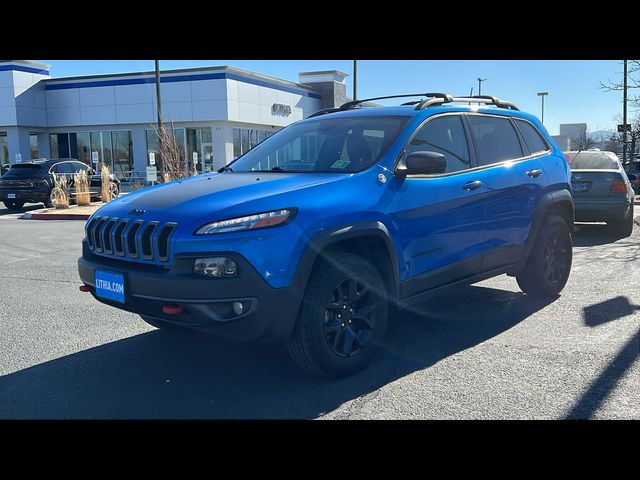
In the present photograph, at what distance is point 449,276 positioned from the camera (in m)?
4.65

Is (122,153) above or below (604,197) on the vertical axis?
above

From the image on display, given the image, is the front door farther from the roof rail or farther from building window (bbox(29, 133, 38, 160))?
building window (bbox(29, 133, 38, 160))

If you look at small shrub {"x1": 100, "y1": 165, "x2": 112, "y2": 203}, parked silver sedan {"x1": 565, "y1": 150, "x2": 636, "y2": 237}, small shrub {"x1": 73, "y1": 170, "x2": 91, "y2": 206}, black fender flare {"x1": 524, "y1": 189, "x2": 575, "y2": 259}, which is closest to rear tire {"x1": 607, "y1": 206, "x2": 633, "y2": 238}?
parked silver sedan {"x1": 565, "y1": 150, "x2": 636, "y2": 237}

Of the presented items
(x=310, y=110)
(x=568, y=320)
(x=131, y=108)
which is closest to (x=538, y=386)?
(x=568, y=320)

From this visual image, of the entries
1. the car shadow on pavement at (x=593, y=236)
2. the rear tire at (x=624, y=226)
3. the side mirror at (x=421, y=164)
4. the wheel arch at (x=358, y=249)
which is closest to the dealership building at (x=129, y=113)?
the car shadow on pavement at (x=593, y=236)

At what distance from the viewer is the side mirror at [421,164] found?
418 cm

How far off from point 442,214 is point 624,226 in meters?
7.20

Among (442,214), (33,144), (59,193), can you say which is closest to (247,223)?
(442,214)

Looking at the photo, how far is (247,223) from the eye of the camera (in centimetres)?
343

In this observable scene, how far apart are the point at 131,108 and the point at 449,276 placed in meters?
30.9

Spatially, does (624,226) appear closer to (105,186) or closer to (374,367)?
(374,367)

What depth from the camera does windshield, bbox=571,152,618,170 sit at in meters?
10.3
